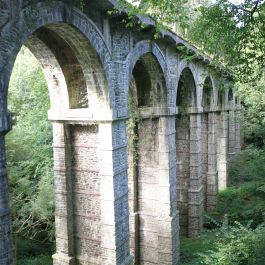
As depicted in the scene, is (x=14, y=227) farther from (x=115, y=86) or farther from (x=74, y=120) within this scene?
(x=115, y=86)

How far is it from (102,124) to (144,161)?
12.6ft

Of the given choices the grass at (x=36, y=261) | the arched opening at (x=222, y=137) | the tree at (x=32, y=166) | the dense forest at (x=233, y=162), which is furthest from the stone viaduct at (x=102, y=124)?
the arched opening at (x=222, y=137)

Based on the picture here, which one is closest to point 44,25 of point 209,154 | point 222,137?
point 209,154

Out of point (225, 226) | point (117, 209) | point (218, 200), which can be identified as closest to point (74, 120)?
point (117, 209)

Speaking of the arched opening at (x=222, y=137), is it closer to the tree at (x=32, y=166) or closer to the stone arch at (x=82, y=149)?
the tree at (x=32, y=166)

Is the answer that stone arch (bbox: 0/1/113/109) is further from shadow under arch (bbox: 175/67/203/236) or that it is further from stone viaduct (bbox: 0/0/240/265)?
shadow under arch (bbox: 175/67/203/236)

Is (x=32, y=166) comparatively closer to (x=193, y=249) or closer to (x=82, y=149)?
(x=82, y=149)

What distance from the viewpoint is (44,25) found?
17.7ft

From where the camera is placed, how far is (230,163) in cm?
2214

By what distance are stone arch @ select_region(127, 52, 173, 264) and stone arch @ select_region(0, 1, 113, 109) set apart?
3.27 m

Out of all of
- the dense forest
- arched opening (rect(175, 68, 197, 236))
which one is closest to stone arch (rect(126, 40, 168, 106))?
the dense forest

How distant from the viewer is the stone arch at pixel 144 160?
10.4 meters

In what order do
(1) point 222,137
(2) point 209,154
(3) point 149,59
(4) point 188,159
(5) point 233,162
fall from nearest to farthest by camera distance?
1. (3) point 149,59
2. (4) point 188,159
3. (2) point 209,154
4. (1) point 222,137
5. (5) point 233,162

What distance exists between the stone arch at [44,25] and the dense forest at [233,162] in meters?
0.74
